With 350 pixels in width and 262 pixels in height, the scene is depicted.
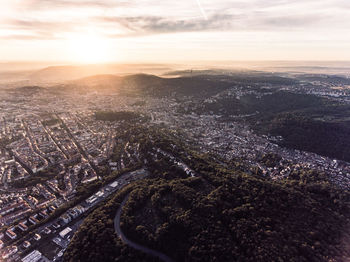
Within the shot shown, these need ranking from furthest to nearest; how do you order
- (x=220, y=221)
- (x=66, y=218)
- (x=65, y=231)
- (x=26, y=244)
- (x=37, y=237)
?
(x=66, y=218) → (x=65, y=231) → (x=37, y=237) → (x=220, y=221) → (x=26, y=244)

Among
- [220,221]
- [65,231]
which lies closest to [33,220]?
[65,231]

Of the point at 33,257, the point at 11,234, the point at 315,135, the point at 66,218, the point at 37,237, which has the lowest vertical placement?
the point at 33,257

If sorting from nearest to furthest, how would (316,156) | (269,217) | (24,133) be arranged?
1. (269,217)
2. (316,156)
3. (24,133)

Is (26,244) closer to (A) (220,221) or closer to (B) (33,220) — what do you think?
(B) (33,220)

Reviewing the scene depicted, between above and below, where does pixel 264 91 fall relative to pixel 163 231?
above

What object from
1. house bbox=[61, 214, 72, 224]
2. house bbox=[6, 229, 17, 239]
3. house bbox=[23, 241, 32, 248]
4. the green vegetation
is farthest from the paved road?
the green vegetation

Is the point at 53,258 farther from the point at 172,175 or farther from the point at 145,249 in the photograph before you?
the point at 172,175

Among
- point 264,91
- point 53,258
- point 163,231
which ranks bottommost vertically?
point 53,258

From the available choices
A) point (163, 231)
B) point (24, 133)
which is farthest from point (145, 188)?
point (24, 133)
